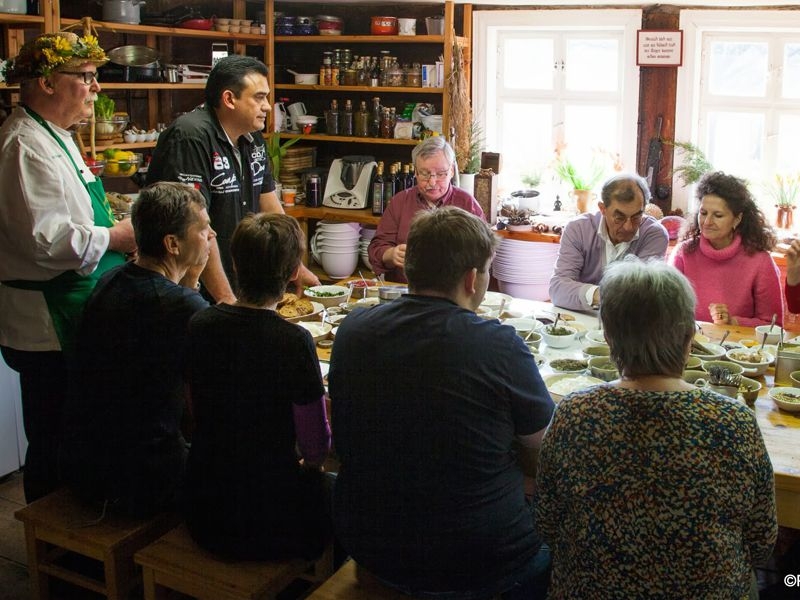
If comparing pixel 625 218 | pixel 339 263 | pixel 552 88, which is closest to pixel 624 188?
pixel 625 218

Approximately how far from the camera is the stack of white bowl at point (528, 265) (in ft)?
16.7

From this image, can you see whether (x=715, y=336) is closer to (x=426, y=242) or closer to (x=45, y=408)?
(x=426, y=242)

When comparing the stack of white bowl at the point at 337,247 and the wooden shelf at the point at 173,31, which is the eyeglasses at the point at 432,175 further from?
the wooden shelf at the point at 173,31

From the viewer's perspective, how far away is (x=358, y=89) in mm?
5527

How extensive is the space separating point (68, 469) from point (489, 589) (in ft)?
4.25

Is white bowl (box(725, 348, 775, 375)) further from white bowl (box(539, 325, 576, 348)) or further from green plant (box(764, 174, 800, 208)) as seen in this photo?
green plant (box(764, 174, 800, 208))

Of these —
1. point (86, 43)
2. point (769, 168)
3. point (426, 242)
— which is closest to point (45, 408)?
point (86, 43)

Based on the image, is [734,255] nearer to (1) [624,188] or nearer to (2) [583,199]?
(1) [624,188]

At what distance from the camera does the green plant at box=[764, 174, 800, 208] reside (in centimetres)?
491

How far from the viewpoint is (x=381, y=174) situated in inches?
218

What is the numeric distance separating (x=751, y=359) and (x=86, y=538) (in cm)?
204

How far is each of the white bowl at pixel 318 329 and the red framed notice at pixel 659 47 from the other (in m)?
2.89

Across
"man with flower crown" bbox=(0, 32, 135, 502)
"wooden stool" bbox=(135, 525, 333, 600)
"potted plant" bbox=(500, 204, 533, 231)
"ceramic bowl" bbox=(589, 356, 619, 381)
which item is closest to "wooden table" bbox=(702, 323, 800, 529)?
"ceramic bowl" bbox=(589, 356, 619, 381)

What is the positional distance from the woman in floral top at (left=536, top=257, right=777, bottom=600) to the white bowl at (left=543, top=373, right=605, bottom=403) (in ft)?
2.40
